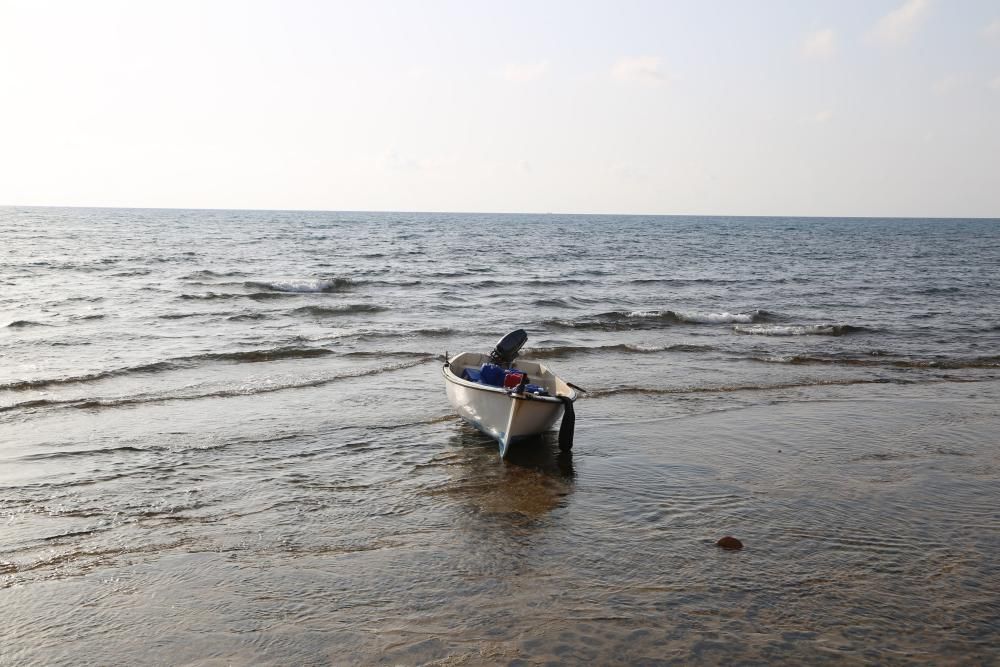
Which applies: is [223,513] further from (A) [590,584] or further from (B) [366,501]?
(A) [590,584]

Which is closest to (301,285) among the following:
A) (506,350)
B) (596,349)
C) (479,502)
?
(596,349)

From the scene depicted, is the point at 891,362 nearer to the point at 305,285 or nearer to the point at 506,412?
the point at 506,412

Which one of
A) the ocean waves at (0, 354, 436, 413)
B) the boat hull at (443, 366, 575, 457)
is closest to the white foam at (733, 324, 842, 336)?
the ocean waves at (0, 354, 436, 413)

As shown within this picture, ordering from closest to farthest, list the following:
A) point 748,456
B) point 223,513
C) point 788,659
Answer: point 788,659
point 223,513
point 748,456

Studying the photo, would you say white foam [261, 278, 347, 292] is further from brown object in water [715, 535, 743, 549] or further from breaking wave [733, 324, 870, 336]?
brown object in water [715, 535, 743, 549]

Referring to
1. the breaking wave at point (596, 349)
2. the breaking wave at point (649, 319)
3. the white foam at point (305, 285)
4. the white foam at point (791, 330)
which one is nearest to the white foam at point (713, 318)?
the breaking wave at point (649, 319)

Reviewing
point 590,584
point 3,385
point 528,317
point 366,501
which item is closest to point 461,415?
point 366,501

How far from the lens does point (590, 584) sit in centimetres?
646

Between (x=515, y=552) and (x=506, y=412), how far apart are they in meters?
3.13

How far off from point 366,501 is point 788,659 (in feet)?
15.7

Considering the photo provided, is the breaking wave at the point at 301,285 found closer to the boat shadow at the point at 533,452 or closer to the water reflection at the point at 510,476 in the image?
the boat shadow at the point at 533,452

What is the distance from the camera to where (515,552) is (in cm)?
719

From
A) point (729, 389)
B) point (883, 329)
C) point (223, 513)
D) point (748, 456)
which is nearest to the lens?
point (223, 513)

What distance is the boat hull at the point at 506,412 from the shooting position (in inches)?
394
